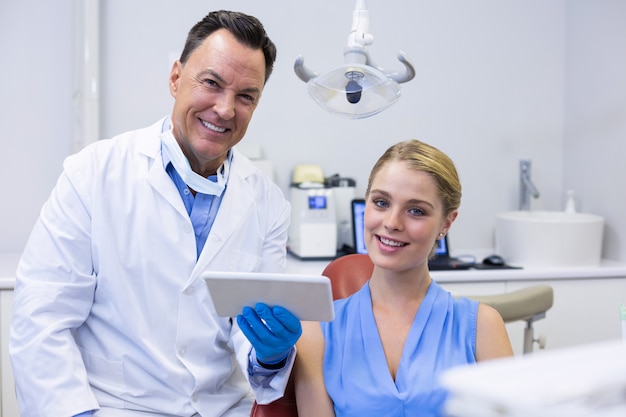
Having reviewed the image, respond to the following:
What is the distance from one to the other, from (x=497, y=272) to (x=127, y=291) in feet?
4.75

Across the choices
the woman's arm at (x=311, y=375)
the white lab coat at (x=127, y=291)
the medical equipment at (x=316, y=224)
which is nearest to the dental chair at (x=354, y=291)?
the woman's arm at (x=311, y=375)

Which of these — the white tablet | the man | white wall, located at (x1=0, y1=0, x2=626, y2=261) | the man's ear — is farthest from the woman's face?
white wall, located at (x1=0, y1=0, x2=626, y2=261)

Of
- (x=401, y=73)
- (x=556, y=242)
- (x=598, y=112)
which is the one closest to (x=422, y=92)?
(x=598, y=112)

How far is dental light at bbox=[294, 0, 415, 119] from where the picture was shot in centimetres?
147

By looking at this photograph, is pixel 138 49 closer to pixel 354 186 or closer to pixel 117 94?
pixel 117 94

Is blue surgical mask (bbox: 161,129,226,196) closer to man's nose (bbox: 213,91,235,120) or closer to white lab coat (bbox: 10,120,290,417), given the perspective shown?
white lab coat (bbox: 10,120,290,417)

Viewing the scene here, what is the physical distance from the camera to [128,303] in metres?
1.53

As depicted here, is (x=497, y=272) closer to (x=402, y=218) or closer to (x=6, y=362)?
(x=402, y=218)

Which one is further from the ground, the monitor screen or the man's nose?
the man's nose

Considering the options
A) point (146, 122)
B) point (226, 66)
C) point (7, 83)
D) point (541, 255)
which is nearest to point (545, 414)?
point (226, 66)

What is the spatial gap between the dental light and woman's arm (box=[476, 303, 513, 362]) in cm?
53

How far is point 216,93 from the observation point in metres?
1.56

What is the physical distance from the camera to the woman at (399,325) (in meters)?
1.32

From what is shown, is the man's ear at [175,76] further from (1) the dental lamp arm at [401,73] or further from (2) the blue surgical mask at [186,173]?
(1) the dental lamp arm at [401,73]
